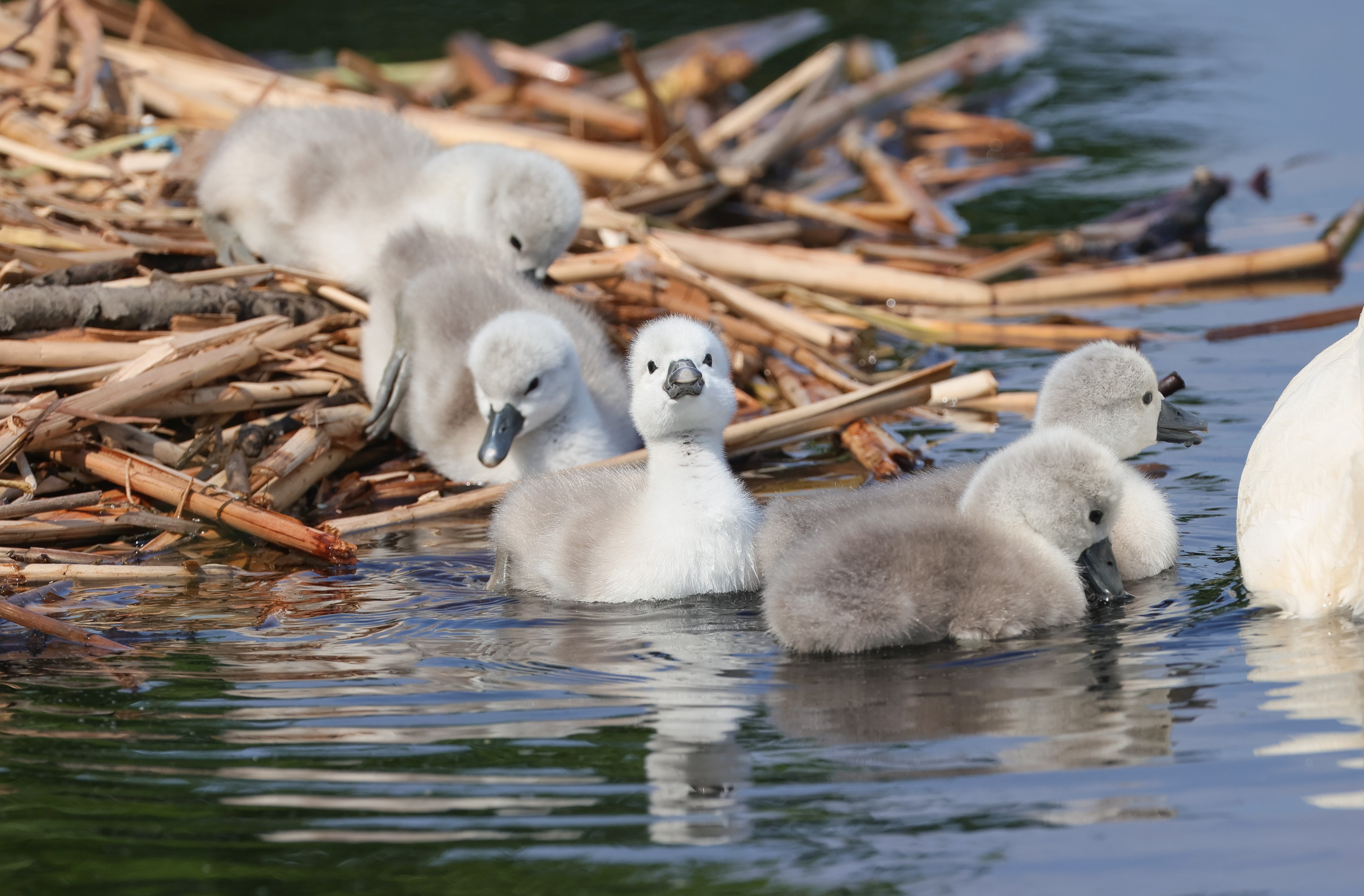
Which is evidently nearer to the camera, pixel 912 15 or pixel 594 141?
pixel 594 141

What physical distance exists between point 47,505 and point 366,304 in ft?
5.93

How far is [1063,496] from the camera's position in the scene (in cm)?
396

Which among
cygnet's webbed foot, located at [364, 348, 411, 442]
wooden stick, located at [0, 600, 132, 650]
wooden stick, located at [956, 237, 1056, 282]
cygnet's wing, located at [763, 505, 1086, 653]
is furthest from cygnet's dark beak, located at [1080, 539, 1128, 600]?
wooden stick, located at [956, 237, 1056, 282]

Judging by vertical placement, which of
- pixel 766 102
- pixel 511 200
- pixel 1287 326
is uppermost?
pixel 766 102

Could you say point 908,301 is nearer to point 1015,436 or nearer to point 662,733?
point 1015,436

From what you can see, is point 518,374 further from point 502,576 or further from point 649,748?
point 649,748

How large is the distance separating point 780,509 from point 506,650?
3.05 feet

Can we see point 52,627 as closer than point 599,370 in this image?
Yes

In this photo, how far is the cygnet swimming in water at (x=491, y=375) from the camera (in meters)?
5.15

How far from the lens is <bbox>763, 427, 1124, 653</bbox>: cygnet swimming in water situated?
372 centimetres

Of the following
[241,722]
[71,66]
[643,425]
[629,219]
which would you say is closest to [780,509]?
[643,425]

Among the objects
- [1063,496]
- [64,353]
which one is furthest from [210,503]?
[1063,496]

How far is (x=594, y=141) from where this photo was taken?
32.1 ft

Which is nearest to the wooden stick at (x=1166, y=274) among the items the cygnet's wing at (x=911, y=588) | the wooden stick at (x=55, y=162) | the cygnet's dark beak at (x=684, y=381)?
the cygnet's dark beak at (x=684, y=381)
